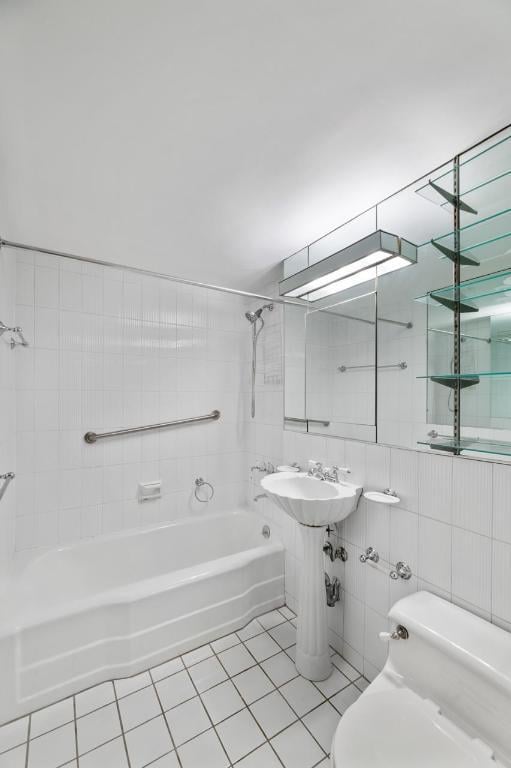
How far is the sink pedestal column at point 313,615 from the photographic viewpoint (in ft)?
5.16

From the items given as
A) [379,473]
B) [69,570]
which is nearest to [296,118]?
[379,473]

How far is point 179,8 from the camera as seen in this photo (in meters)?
0.75

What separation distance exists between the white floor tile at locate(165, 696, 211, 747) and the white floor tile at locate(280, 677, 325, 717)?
0.37m

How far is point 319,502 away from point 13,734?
1.55 m

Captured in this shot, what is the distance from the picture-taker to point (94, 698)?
57.8 inches

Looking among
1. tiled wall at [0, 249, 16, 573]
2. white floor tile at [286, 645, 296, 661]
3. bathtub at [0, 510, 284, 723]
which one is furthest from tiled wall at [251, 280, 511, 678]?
tiled wall at [0, 249, 16, 573]

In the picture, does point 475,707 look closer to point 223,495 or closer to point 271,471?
point 271,471

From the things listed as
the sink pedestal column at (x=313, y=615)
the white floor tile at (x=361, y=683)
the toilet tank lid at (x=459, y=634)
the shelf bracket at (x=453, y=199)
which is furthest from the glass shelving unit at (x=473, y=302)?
the white floor tile at (x=361, y=683)

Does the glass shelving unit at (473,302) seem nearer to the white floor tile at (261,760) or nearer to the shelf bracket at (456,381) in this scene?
the shelf bracket at (456,381)

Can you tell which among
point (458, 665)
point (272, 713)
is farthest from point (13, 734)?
point (458, 665)

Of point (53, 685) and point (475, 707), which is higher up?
point (475, 707)

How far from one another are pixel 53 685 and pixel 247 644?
93 centimetres

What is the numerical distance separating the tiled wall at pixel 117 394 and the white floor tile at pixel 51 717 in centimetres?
88

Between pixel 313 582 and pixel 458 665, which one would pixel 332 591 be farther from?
pixel 458 665
